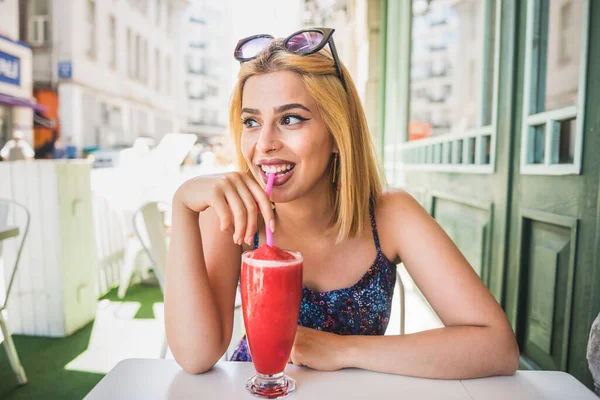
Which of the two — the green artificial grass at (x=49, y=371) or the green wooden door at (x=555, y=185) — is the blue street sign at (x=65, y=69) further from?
the green wooden door at (x=555, y=185)

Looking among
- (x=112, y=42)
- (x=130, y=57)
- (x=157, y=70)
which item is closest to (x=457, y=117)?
(x=112, y=42)

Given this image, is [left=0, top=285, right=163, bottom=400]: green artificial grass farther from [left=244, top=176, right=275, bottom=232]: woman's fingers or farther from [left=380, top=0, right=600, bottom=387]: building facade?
[left=380, top=0, right=600, bottom=387]: building facade

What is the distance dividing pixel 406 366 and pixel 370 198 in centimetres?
63

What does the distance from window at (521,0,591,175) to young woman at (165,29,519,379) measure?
0.77 meters

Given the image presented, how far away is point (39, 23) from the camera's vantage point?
53.1ft

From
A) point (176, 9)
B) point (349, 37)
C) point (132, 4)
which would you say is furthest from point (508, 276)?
point (176, 9)

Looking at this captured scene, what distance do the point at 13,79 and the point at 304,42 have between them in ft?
48.6

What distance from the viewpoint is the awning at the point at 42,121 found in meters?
15.5

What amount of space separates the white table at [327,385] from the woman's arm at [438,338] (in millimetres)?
24

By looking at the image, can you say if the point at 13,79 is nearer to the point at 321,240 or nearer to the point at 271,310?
the point at 321,240

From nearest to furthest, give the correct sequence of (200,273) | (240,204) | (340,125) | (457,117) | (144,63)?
(240,204) → (200,273) → (340,125) → (457,117) → (144,63)

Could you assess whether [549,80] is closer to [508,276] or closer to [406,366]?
[508,276]

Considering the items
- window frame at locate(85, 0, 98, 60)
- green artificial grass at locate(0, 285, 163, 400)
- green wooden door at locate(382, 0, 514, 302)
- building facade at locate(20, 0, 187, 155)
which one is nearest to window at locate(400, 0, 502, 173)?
green wooden door at locate(382, 0, 514, 302)

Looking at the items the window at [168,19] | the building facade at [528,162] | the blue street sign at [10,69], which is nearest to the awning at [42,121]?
the blue street sign at [10,69]
